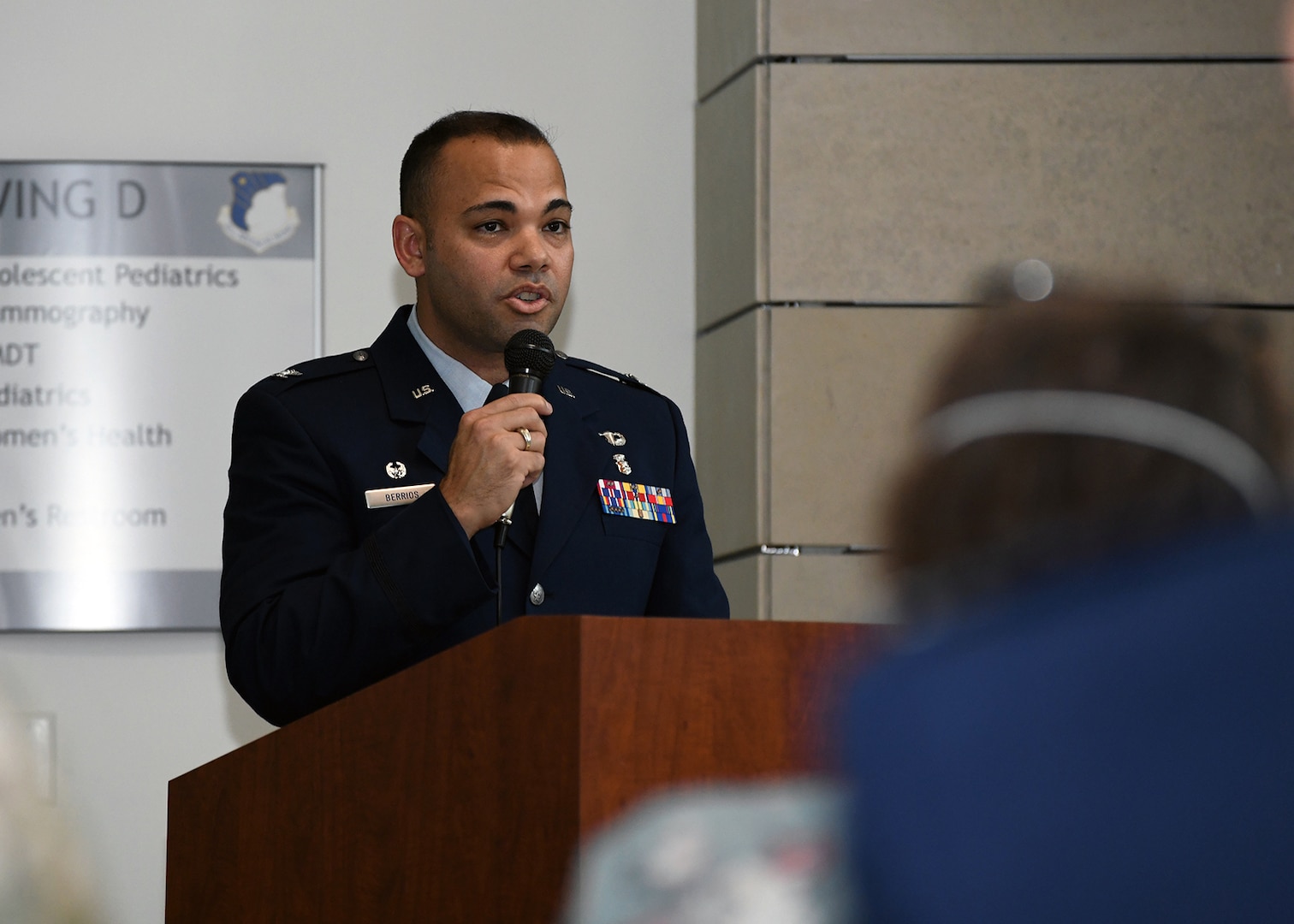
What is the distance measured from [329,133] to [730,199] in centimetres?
95

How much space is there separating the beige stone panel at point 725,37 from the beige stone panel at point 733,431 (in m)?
0.59

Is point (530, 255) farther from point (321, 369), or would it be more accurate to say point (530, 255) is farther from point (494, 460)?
point (494, 460)

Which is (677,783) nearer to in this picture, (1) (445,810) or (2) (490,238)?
(1) (445,810)

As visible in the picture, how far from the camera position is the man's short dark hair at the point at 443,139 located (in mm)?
2578

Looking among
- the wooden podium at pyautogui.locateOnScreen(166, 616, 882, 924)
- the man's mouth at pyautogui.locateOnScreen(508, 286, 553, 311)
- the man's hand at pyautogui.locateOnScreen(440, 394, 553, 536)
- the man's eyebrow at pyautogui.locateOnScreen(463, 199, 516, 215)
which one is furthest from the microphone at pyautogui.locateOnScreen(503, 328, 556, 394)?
the wooden podium at pyautogui.locateOnScreen(166, 616, 882, 924)

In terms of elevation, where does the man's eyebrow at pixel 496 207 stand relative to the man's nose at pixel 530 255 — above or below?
above

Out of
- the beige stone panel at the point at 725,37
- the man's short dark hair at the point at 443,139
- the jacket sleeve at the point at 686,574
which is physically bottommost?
the jacket sleeve at the point at 686,574

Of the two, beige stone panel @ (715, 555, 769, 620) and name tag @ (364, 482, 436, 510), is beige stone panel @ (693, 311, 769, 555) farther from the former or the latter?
name tag @ (364, 482, 436, 510)

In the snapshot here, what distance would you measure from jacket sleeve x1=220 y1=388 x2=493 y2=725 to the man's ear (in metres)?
0.41

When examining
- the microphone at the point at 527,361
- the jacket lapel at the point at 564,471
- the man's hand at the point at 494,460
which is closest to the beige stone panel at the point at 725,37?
the jacket lapel at the point at 564,471

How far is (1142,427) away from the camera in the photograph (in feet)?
2.00

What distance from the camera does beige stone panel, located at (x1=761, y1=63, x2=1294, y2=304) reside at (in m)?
3.69

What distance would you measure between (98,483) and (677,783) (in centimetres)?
275

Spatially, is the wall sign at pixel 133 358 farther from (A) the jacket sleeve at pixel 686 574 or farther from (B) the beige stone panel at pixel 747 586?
(A) the jacket sleeve at pixel 686 574
